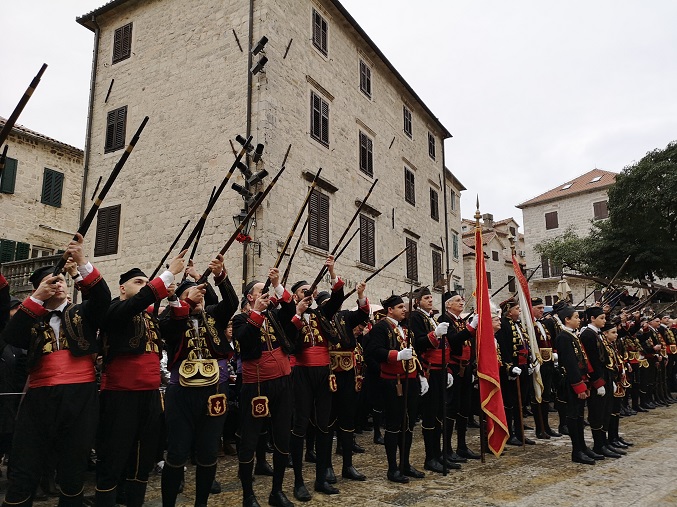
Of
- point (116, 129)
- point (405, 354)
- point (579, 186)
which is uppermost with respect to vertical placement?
point (579, 186)

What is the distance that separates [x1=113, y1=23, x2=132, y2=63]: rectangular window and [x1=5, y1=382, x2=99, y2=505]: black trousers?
51.4 feet

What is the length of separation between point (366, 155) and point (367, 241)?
3111 mm

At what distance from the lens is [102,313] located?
391cm

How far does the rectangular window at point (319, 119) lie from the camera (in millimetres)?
15875

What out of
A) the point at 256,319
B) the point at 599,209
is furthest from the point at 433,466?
the point at 599,209

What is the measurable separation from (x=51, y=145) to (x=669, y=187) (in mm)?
27082

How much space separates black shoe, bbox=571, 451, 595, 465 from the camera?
21.2 ft

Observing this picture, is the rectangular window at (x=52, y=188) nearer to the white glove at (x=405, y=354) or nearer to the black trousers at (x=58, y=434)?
Result: the white glove at (x=405, y=354)

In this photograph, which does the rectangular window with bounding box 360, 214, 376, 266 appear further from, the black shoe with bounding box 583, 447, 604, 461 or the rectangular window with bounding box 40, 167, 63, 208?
the rectangular window with bounding box 40, 167, 63, 208

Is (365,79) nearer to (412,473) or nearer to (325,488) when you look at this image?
(412,473)

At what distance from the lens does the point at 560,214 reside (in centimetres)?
4266

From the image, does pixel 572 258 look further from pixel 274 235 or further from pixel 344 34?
pixel 274 235

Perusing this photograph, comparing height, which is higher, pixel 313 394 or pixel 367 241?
pixel 367 241

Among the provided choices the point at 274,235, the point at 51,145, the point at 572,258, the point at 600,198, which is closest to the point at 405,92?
the point at 274,235
